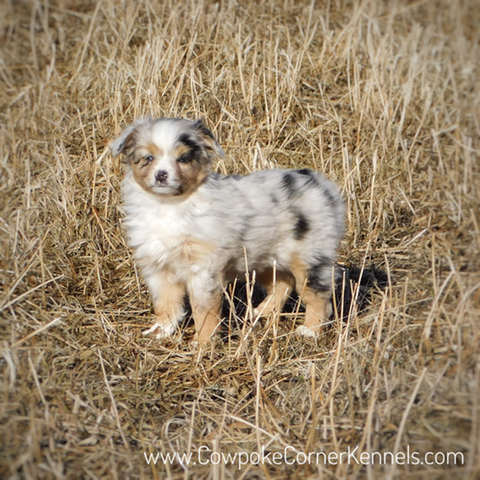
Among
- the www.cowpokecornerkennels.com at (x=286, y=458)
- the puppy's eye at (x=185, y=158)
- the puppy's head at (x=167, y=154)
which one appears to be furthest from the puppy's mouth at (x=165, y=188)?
the www.cowpokecornerkennels.com at (x=286, y=458)

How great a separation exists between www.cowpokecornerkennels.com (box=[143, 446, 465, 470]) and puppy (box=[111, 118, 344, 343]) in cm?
108

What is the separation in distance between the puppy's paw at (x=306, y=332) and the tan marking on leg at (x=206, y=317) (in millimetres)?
647

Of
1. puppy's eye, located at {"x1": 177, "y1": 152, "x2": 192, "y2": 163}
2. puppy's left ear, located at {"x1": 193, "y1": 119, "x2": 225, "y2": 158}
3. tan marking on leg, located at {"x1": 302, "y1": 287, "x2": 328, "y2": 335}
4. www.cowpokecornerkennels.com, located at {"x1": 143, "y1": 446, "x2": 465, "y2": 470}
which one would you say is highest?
puppy's left ear, located at {"x1": 193, "y1": 119, "x2": 225, "y2": 158}

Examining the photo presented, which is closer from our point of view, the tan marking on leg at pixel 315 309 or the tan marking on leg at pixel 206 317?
the tan marking on leg at pixel 206 317

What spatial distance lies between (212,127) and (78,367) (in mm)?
2657

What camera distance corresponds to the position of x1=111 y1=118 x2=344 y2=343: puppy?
3.86m

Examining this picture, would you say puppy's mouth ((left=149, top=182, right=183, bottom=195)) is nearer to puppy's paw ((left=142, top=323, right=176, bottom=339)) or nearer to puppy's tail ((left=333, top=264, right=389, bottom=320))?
puppy's paw ((left=142, top=323, right=176, bottom=339))

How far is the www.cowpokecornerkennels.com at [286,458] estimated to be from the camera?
2666mm

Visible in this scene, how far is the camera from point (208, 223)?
390 cm

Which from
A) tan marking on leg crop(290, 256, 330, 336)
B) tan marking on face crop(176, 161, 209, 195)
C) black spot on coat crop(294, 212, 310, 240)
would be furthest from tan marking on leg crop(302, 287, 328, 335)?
tan marking on face crop(176, 161, 209, 195)

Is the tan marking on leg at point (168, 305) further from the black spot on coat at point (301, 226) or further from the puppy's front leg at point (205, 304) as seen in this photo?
the black spot on coat at point (301, 226)

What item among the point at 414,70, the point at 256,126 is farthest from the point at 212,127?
the point at 414,70

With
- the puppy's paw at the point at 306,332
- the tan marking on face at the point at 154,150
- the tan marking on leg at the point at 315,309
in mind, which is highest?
the tan marking on face at the point at 154,150

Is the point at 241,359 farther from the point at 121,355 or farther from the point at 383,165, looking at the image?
the point at 383,165
